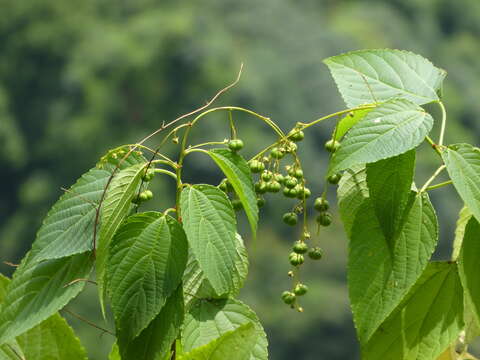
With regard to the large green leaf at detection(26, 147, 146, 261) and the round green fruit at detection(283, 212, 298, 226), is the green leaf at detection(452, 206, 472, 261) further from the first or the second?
the large green leaf at detection(26, 147, 146, 261)

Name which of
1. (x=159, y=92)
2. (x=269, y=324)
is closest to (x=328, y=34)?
(x=159, y=92)

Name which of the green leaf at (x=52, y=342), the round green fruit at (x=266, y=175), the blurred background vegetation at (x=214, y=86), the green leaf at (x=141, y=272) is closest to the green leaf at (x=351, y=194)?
the round green fruit at (x=266, y=175)

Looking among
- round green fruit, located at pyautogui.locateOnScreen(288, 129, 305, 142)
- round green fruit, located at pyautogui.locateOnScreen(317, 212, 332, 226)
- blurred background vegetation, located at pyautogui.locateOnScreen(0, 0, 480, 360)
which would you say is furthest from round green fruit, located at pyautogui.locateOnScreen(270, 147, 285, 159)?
blurred background vegetation, located at pyautogui.locateOnScreen(0, 0, 480, 360)

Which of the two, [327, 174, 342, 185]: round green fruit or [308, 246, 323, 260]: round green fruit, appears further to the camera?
[308, 246, 323, 260]: round green fruit

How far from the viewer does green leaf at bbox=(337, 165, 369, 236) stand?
1.22 metres

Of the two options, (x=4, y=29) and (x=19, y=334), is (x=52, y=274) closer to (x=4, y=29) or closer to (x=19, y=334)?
(x=19, y=334)

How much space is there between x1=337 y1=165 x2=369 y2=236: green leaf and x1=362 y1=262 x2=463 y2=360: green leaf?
0.13m

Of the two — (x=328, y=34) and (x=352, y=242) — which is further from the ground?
(x=352, y=242)

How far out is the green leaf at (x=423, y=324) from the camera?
1.18m

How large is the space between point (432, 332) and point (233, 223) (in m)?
0.31

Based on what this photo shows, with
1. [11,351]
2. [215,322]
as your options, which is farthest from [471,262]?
[11,351]

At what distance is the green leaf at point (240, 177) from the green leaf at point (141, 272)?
A: 90 mm

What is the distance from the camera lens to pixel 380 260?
113 cm

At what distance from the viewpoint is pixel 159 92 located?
54031 millimetres
